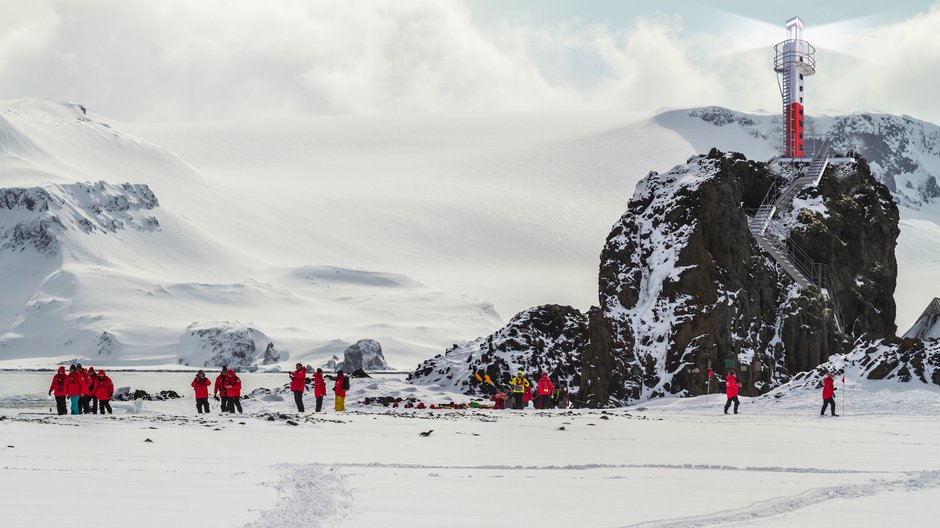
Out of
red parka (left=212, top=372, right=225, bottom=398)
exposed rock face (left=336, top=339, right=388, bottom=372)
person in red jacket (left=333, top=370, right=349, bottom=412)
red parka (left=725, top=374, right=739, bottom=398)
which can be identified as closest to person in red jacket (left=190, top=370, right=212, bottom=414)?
red parka (left=212, top=372, right=225, bottom=398)

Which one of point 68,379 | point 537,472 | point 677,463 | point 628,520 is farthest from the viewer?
point 68,379

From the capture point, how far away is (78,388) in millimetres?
37188

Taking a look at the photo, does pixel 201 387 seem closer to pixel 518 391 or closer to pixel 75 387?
pixel 75 387

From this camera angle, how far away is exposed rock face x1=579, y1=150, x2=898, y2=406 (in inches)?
2124

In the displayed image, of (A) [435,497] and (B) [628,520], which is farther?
(A) [435,497]

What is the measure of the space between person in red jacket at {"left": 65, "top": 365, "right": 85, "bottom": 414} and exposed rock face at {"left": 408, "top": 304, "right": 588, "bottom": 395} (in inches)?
962

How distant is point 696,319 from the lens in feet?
178

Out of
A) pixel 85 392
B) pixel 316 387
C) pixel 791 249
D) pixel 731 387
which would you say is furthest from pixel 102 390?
pixel 791 249

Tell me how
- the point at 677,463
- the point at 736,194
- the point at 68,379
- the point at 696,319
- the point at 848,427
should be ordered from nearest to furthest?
1. the point at 677,463
2. the point at 848,427
3. the point at 68,379
4. the point at 696,319
5. the point at 736,194

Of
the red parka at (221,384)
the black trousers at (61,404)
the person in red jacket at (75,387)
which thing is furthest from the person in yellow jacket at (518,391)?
the black trousers at (61,404)

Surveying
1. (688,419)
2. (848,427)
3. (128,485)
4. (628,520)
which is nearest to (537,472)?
(628,520)

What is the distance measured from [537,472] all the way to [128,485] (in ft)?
23.4

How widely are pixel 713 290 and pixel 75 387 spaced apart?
29.6 metres

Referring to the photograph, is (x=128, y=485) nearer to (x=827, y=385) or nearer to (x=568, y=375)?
(x=827, y=385)
